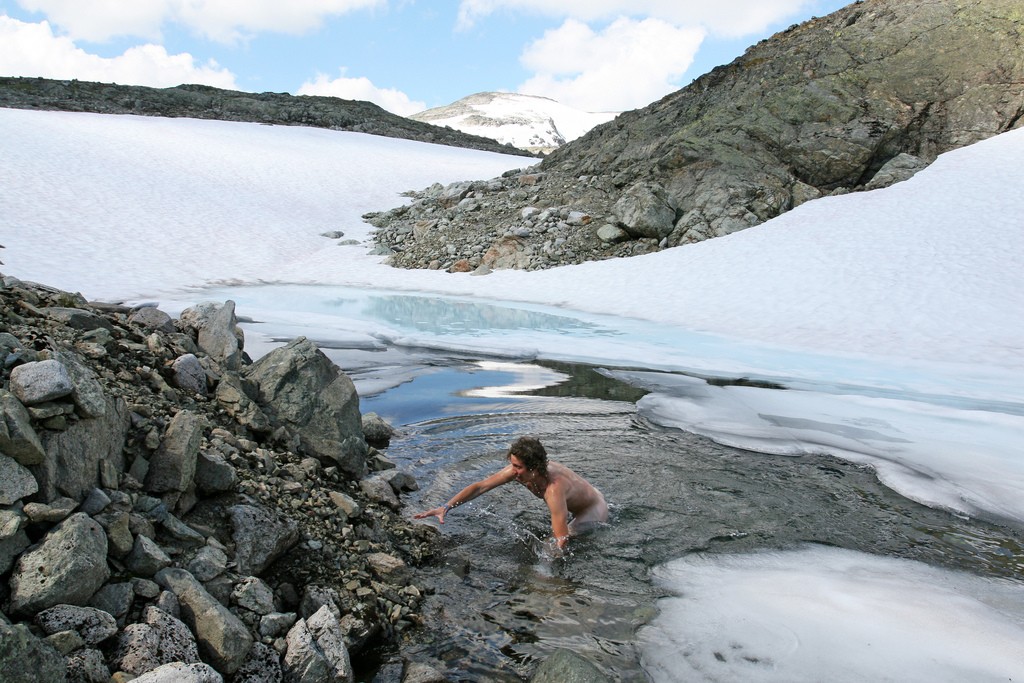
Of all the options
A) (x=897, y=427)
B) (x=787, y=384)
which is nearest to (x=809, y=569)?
(x=897, y=427)

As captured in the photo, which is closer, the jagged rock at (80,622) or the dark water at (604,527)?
the jagged rock at (80,622)

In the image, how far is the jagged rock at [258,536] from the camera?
3.46m

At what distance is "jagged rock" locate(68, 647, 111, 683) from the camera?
2.47 meters

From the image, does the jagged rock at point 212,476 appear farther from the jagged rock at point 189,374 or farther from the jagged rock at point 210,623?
the jagged rock at point 189,374

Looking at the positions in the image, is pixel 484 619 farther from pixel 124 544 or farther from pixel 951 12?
pixel 951 12

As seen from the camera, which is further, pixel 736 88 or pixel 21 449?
pixel 736 88

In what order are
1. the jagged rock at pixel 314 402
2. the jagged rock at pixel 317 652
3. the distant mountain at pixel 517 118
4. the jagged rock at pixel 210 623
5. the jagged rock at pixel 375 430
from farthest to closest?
the distant mountain at pixel 517 118, the jagged rock at pixel 375 430, the jagged rock at pixel 314 402, the jagged rock at pixel 317 652, the jagged rock at pixel 210 623

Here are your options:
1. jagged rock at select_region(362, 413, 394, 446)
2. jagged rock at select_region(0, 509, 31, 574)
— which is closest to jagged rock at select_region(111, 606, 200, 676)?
jagged rock at select_region(0, 509, 31, 574)

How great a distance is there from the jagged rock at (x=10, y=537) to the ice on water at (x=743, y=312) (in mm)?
2777

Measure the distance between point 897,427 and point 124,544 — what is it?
6.91 m

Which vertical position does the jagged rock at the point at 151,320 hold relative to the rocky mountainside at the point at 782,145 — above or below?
below

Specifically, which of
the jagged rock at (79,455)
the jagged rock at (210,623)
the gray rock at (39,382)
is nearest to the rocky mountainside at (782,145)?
the jagged rock at (79,455)

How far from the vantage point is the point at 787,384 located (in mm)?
8875

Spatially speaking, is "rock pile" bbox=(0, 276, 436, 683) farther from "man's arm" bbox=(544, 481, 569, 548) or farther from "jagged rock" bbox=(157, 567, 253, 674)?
"man's arm" bbox=(544, 481, 569, 548)
